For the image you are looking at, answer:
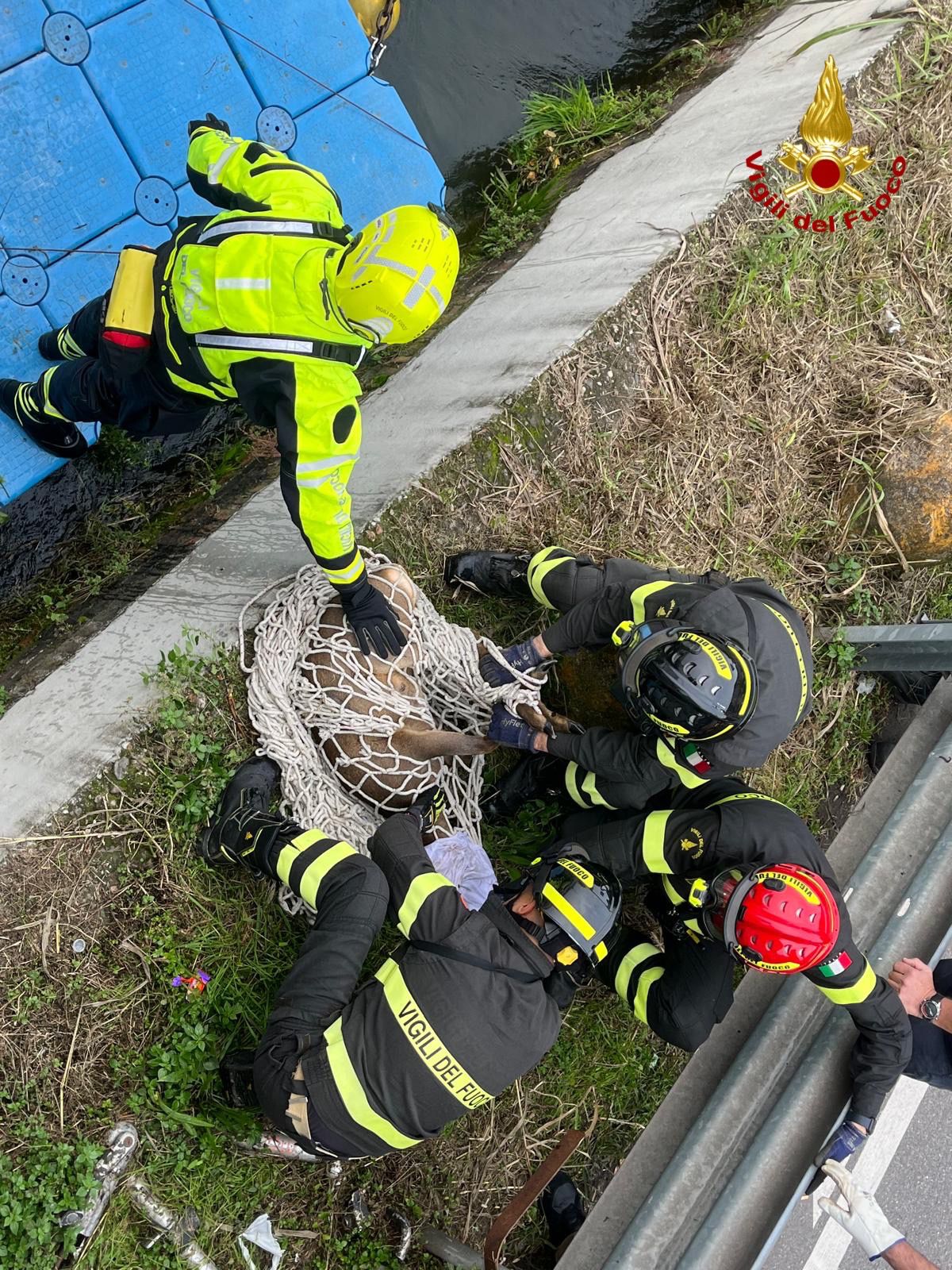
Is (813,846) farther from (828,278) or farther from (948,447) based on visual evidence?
(828,278)

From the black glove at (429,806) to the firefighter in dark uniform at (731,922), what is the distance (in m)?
0.55

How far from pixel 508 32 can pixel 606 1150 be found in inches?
223

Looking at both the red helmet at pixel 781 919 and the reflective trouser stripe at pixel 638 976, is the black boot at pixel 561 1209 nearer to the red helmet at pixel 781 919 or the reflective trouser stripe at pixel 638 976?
the reflective trouser stripe at pixel 638 976

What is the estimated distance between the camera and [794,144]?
3.76 metres

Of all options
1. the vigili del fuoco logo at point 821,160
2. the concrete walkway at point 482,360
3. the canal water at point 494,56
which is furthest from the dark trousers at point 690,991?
the canal water at point 494,56

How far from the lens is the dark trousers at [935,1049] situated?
3229mm

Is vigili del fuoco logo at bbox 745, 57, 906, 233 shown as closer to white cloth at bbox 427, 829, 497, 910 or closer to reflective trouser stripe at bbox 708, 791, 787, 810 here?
reflective trouser stripe at bbox 708, 791, 787, 810

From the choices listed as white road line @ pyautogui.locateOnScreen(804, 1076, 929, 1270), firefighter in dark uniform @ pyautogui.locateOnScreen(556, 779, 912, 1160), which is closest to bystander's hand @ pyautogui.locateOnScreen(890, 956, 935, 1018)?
firefighter in dark uniform @ pyautogui.locateOnScreen(556, 779, 912, 1160)

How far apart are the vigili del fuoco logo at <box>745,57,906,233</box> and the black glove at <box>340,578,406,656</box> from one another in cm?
268

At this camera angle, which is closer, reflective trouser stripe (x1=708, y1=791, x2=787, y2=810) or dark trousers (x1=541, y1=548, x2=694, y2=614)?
reflective trouser stripe (x1=708, y1=791, x2=787, y2=810)

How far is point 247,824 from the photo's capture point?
2.77 metres

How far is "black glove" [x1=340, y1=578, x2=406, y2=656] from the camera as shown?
273 cm

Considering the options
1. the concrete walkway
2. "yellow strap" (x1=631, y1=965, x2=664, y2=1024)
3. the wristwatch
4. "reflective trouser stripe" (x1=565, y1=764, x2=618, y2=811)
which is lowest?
the wristwatch

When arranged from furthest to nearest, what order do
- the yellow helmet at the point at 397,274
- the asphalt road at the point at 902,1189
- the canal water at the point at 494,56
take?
the canal water at the point at 494,56, the asphalt road at the point at 902,1189, the yellow helmet at the point at 397,274
